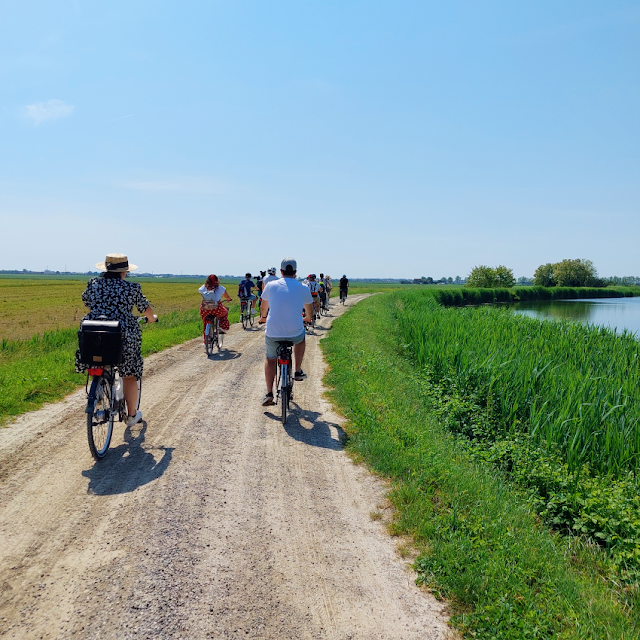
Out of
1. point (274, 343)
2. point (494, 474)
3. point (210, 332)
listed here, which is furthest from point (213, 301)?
point (494, 474)

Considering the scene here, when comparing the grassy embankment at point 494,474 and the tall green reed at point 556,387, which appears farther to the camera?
the tall green reed at point 556,387

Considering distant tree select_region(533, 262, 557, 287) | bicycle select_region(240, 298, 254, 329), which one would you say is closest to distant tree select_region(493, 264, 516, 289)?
distant tree select_region(533, 262, 557, 287)

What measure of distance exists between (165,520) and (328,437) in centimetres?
275

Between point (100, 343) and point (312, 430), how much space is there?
117 inches

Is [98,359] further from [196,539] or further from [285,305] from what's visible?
[285,305]

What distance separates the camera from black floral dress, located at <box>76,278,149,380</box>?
532 cm

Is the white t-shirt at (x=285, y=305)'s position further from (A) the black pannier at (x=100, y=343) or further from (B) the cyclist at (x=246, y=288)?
(B) the cyclist at (x=246, y=288)

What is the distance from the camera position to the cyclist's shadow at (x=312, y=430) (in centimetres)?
597

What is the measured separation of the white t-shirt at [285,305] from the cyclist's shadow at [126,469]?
219 cm

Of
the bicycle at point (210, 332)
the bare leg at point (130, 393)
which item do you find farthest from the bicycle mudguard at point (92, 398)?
the bicycle at point (210, 332)

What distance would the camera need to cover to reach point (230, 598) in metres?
2.92

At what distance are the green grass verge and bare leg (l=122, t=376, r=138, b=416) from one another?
1.85 m

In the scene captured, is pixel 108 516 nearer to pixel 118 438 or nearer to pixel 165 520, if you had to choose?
pixel 165 520

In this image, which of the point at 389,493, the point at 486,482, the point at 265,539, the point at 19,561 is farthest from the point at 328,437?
the point at 19,561
